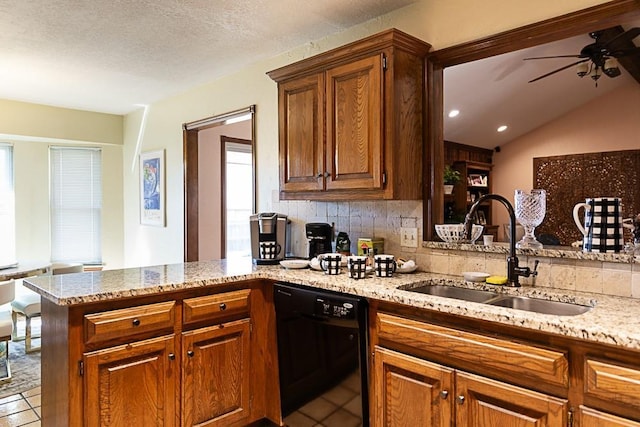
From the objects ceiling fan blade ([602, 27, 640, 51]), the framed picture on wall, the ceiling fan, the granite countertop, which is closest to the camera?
the granite countertop

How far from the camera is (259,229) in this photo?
2.90m

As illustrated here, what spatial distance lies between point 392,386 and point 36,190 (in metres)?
4.95

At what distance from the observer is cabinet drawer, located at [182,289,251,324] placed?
216cm

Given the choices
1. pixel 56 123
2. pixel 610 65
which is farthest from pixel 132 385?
pixel 610 65

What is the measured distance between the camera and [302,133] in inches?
104

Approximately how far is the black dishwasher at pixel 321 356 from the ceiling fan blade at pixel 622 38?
3257 millimetres

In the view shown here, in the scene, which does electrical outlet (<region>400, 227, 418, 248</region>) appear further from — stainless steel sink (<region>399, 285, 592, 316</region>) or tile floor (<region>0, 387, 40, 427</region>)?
tile floor (<region>0, 387, 40, 427</region>)

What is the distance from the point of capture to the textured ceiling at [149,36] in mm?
2482

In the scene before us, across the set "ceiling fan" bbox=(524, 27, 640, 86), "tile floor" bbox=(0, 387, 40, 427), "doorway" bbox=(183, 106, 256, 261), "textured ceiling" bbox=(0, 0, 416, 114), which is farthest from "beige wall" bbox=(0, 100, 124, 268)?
"ceiling fan" bbox=(524, 27, 640, 86)

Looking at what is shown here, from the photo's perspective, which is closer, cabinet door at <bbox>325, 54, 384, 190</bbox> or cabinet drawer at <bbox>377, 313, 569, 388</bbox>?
cabinet drawer at <bbox>377, 313, 569, 388</bbox>

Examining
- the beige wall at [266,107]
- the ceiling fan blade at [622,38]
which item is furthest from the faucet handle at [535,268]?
the ceiling fan blade at [622,38]

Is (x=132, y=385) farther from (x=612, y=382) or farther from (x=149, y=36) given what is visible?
(x=149, y=36)

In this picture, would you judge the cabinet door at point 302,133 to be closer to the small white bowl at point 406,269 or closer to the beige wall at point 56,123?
the small white bowl at point 406,269

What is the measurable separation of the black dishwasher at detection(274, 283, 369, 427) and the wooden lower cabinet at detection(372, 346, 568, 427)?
Result: 0.10 meters
